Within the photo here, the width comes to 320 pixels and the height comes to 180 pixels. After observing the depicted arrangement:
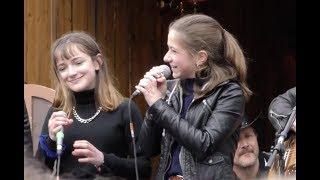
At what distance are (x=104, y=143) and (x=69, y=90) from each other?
29 cm

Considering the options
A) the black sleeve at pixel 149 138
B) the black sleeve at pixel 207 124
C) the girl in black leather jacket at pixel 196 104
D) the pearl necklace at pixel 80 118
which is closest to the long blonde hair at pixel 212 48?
the girl in black leather jacket at pixel 196 104

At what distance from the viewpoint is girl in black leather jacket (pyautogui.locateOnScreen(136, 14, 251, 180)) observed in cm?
259

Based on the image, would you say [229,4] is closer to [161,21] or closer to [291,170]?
[161,21]

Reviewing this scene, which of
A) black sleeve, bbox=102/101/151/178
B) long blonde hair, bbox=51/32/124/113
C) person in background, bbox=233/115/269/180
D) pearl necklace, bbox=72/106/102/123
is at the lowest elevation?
person in background, bbox=233/115/269/180

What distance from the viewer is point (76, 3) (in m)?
3.98

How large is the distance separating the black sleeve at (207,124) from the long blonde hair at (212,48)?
11 cm

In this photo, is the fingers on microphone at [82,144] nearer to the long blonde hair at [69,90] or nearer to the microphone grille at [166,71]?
the long blonde hair at [69,90]

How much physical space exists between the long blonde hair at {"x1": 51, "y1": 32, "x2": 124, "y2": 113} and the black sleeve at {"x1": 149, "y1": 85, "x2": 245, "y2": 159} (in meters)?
0.36

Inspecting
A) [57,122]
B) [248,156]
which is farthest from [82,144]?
[248,156]

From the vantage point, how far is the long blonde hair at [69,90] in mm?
2936

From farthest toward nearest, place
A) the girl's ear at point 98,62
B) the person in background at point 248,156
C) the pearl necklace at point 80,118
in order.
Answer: the person in background at point 248,156 < the girl's ear at point 98,62 < the pearl necklace at point 80,118

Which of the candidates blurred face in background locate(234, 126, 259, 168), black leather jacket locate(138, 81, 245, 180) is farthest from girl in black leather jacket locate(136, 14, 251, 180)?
blurred face in background locate(234, 126, 259, 168)

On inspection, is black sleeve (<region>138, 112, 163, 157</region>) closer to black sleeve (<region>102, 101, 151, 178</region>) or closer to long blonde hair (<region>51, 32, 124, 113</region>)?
black sleeve (<region>102, 101, 151, 178</region>)
